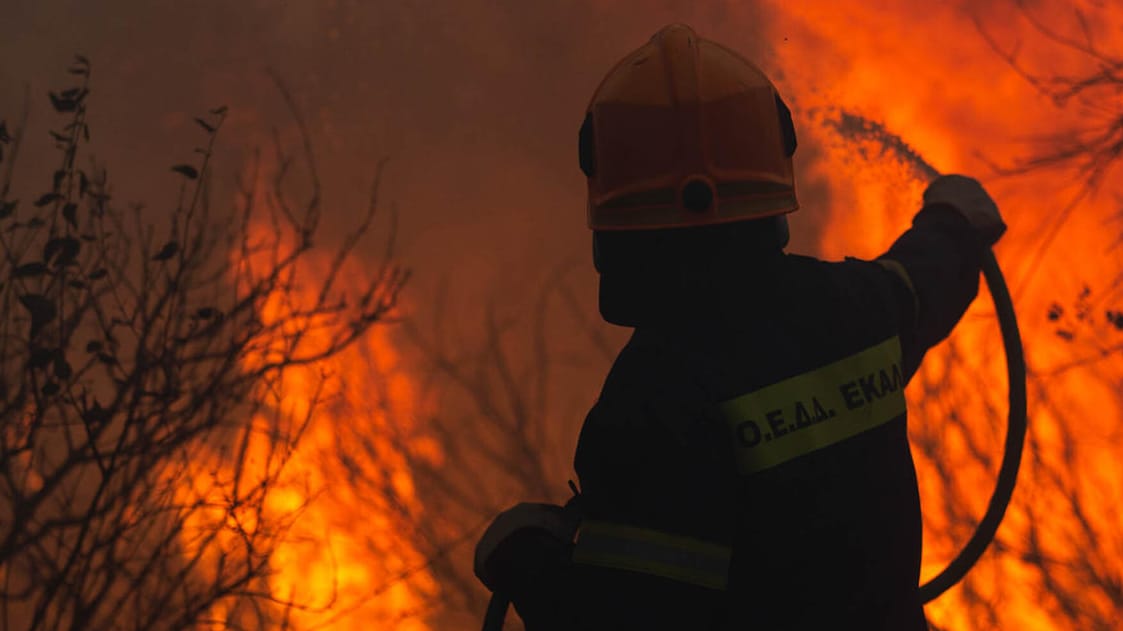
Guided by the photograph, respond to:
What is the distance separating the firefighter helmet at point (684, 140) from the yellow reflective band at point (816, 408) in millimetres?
306

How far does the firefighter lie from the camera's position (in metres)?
1.85

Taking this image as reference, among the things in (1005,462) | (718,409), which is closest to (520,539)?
(718,409)

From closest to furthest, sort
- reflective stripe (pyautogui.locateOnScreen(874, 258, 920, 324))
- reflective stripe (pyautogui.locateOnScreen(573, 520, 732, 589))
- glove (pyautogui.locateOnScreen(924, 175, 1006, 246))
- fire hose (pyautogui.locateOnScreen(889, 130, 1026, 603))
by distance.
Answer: reflective stripe (pyautogui.locateOnScreen(573, 520, 732, 589)), reflective stripe (pyautogui.locateOnScreen(874, 258, 920, 324)), glove (pyautogui.locateOnScreen(924, 175, 1006, 246)), fire hose (pyautogui.locateOnScreen(889, 130, 1026, 603))

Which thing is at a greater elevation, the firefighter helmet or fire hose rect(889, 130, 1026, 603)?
the firefighter helmet

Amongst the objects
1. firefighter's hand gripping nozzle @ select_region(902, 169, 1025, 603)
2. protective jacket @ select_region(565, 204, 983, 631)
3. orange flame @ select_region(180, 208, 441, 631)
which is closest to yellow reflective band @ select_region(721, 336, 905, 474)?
protective jacket @ select_region(565, 204, 983, 631)

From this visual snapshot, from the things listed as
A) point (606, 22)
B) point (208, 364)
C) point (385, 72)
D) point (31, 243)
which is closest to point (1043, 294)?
point (606, 22)

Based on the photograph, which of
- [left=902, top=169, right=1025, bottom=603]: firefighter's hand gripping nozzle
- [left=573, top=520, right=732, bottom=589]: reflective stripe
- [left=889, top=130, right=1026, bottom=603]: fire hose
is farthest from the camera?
[left=889, top=130, right=1026, bottom=603]: fire hose

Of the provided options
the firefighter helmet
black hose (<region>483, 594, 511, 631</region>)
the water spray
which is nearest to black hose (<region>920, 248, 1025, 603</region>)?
the water spray

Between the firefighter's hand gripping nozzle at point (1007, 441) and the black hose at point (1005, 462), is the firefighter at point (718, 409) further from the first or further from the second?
the black hose at point (1005, 462)

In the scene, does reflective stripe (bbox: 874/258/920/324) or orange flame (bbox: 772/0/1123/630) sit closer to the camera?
reflective stripe (bbox: 874/258/920/324)

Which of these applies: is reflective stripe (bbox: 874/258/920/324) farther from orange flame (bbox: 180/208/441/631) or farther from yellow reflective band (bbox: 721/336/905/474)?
orange flame (bbox: 180/208/441/631)

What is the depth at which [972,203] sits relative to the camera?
261 cm

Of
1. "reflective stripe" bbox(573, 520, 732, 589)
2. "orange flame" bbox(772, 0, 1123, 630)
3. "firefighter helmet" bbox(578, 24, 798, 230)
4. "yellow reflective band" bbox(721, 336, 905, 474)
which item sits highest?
"orange flame" bbox(772, 0, 1123, 630)

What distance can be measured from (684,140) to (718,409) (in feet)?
1.60
